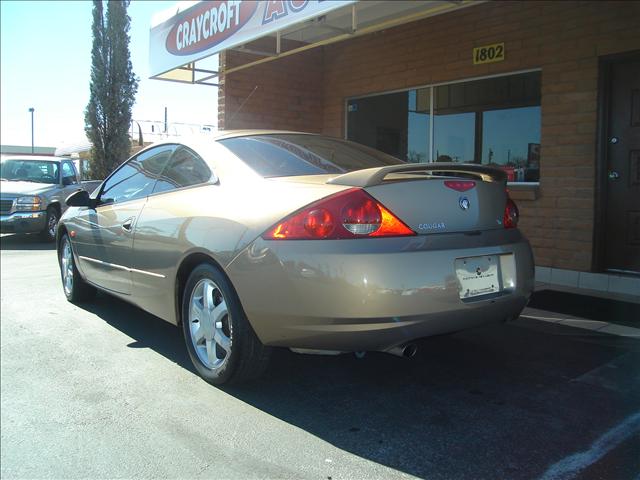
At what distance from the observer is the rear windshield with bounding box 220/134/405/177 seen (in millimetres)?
3544

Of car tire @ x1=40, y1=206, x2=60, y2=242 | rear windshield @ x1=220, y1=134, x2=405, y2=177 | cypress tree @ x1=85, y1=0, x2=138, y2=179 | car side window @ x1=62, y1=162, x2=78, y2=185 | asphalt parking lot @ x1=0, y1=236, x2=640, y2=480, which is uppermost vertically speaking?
cypress tree @ x1=85, y1=0, x2=138, y2=179

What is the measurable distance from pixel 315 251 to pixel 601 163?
4569 mm

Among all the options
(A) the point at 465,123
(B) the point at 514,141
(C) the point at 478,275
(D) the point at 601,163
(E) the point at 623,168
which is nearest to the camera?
(C) the point at 478,275

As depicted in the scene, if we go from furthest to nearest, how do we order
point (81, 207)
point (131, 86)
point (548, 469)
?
point (131, 86) < point (81, 207) < point (548, 469)

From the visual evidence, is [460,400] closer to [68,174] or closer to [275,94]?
[275,94]

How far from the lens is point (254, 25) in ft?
21.4

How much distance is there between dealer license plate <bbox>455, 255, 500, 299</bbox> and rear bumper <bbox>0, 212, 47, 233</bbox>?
35.6ft

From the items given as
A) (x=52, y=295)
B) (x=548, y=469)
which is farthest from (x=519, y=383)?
(x=52, y=295)

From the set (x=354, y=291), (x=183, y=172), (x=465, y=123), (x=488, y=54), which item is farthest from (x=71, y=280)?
(x=488, y=54)

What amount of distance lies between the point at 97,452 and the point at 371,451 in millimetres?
1359

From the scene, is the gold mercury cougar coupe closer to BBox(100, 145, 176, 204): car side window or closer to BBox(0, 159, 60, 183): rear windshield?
BBox(100, 145, 176, 204): car side window

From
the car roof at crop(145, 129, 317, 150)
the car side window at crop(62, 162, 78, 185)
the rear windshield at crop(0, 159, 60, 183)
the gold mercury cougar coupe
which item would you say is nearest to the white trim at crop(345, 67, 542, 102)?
the gold mercury cougar coupe

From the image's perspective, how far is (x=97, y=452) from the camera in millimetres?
2904

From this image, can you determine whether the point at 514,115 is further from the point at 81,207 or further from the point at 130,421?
the point at 130,421
